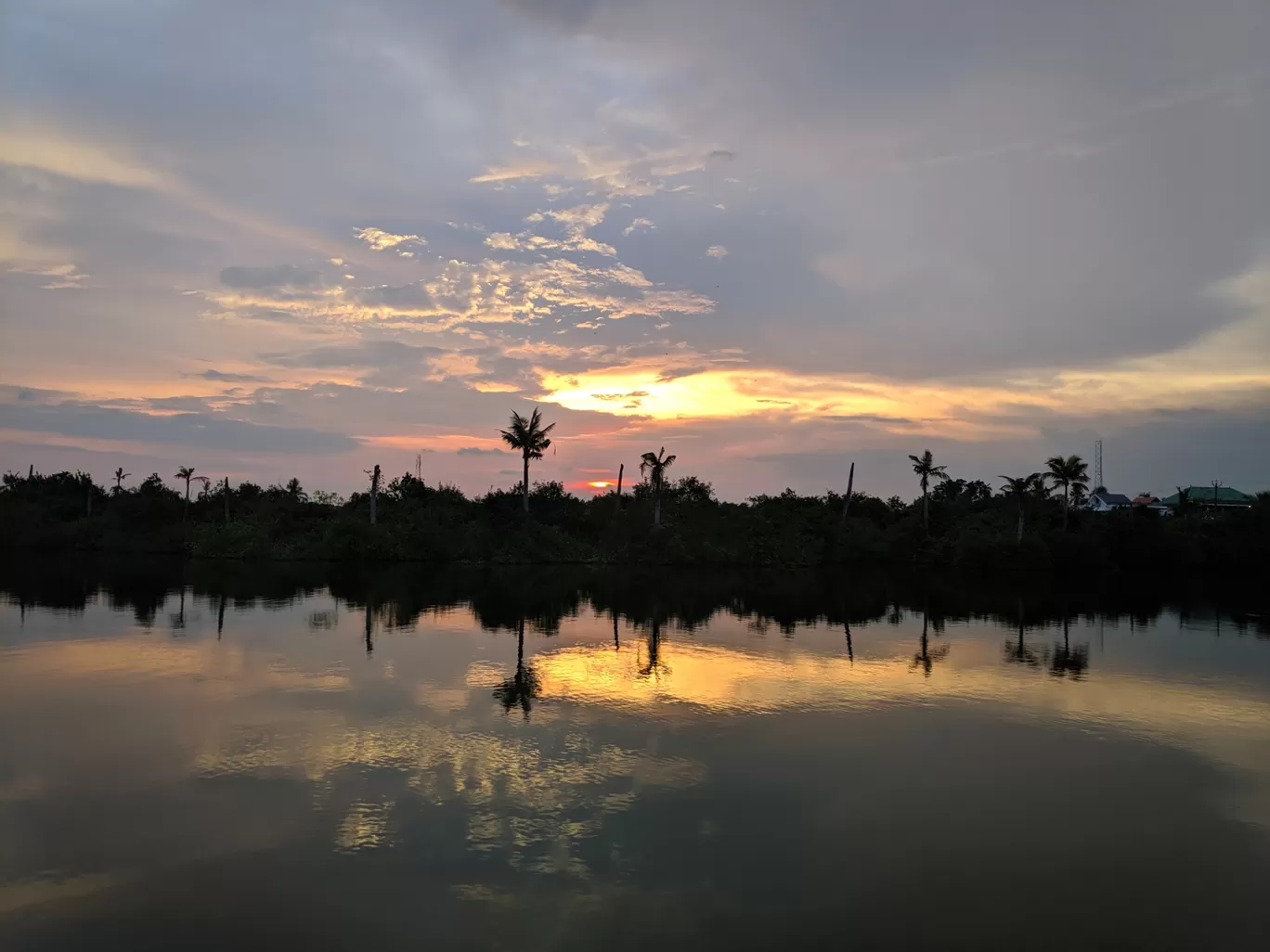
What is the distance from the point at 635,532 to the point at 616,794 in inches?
2322

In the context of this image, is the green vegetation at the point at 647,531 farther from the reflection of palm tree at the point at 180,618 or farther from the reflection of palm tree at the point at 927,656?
the reflection of palm tree at the point at 927,656

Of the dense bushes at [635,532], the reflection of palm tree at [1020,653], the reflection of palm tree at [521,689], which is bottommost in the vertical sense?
the reflection of palm tree at [521,689]

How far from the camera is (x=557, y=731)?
16062 millimetres

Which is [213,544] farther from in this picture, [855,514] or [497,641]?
[855,514]

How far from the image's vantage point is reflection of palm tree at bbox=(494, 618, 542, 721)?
18297 millimetres

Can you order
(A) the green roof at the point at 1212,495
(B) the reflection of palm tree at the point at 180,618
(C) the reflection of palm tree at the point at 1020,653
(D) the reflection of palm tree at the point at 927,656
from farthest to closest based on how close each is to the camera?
(A) the green roof at the point at 1212,495, (B) the reflection of palm tree at the point at 180,618, (C) the reflection of palm tree at the point at 1020,653, (D) the reflection of palm tree at the point at 927,656

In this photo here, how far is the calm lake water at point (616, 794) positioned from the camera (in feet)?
28.9

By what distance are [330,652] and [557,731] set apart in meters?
11.2

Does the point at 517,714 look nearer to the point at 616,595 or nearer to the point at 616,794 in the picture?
the point at 616,794

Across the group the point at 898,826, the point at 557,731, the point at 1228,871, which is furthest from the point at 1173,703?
the point at 557,731

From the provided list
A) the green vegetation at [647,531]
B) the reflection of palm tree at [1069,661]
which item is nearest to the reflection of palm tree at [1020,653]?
the reflection of palm tree at [1069,661]

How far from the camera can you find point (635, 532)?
7144 cm

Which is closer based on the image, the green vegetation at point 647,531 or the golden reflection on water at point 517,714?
the golden reflection on water at point 517,714

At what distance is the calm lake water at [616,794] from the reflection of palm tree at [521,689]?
0.11 metres
